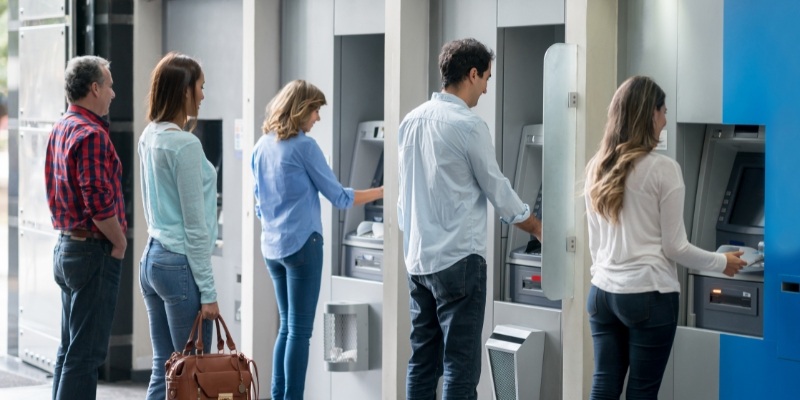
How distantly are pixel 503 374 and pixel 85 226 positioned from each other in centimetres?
183

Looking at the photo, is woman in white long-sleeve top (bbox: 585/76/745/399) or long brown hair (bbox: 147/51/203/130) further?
long brown hair (bbox: 147/51/203/130)

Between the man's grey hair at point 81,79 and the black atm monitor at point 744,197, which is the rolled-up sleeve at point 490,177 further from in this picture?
the man's grey hair at point 81,79

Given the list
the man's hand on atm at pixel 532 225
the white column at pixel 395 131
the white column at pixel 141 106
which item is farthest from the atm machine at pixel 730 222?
the white column at pixel 141 106

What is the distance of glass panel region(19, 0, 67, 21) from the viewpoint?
6.82 meters

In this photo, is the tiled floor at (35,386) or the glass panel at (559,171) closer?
the glass panel at (559,171)

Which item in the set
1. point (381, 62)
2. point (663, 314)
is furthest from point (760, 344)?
point (381, 62)

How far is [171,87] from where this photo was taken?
4.16 metres

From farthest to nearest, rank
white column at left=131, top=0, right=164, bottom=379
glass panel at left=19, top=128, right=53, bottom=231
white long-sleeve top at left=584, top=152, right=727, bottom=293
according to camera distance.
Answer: glass panel at left=19, top=128, right=53, bottom=231 < white column at left=131, top=0, right=164, bottom=379 < white long-sleeve top at left=584, top=152, right=727, bottom=293

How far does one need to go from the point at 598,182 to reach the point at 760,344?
95 cm

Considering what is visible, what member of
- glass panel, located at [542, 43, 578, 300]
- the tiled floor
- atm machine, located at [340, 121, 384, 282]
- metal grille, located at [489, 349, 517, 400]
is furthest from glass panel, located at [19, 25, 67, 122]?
glass panel, located at [542, 43, 578, 300]

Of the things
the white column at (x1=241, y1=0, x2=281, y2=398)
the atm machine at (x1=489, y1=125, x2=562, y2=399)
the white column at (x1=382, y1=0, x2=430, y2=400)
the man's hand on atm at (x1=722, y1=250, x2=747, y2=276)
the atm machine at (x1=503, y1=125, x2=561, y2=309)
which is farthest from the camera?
the white column at (x1=241, y1=0, x2=281, y2=398)

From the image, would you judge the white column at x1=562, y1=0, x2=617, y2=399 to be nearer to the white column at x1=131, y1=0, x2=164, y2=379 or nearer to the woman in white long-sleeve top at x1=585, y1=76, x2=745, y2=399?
the woman in white long-sleeve top at x1=585, y1=76, x2=745, y2=399

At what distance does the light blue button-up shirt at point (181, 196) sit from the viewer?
13.3ft

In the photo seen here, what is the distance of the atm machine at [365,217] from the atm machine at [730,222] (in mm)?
1727
